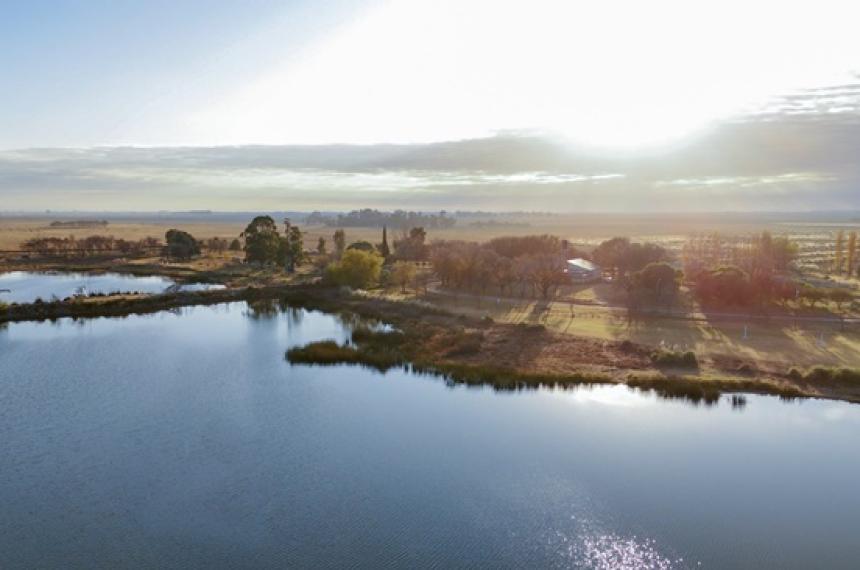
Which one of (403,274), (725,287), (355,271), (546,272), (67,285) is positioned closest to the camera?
(725,287)

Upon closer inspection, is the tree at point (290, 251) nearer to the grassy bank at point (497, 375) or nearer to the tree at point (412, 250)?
the tree at point (412, 250)

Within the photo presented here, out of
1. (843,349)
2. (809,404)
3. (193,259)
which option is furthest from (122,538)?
(193,259)

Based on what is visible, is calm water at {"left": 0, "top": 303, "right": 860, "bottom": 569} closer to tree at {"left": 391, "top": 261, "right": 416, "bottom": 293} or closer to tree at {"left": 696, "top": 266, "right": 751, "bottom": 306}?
tree at {"left": 696, "top": 266, "right": 751, "bottom": 306}

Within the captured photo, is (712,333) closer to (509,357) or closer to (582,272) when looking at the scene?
(509,357)

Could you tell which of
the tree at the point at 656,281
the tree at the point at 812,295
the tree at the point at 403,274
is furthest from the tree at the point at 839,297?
the tree at the point at 403,274

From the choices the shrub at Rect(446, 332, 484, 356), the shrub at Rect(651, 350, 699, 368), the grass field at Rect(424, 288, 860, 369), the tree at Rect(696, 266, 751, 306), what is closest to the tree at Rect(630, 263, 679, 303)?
the tree at Rect(696, 266, 751, 306)

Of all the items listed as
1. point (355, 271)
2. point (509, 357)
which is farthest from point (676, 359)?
point (355, 271)
